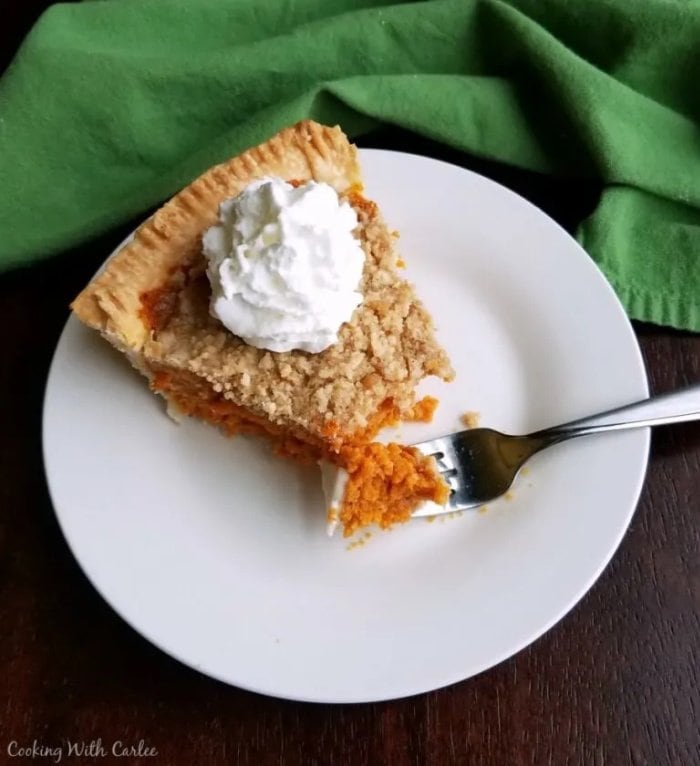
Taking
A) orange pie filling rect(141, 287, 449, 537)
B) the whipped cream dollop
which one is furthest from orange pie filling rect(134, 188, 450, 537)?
the whipped cream dollop

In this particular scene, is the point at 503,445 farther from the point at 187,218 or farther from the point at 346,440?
the point at 187,218

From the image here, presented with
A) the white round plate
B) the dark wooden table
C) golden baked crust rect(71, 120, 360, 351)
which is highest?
golden baked crust rect(71, 120, 360, 351)

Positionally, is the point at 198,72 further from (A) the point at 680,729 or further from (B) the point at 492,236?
(A) the point at 680,729

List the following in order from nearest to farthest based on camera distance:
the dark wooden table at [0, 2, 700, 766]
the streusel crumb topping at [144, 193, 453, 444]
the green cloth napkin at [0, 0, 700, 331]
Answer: the dark wooden table at [0, 2, 700, 766] → the streusel crumb topping at [144, 193, 453, 444] → the green cloth napkin at [0, 0, 700, 331]

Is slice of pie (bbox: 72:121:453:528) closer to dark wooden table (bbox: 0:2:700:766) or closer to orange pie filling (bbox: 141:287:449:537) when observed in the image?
orange pie filling (bbox: 141:287:449:537)

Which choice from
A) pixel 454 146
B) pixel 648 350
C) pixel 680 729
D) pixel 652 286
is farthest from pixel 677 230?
pixel 680 729

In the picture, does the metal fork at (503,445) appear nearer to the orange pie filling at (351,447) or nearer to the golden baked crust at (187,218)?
the orange pie filling at (351,447)

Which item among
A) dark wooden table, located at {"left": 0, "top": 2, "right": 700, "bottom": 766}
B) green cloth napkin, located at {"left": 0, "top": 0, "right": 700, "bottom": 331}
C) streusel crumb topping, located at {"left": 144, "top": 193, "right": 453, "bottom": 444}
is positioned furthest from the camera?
green cloth napkin, located at {"left": 0, "top": 0, "right": 700, "bottom": 331}

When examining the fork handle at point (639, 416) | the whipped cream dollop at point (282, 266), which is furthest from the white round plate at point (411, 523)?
the whipped cream dollop at point (282, 266)
